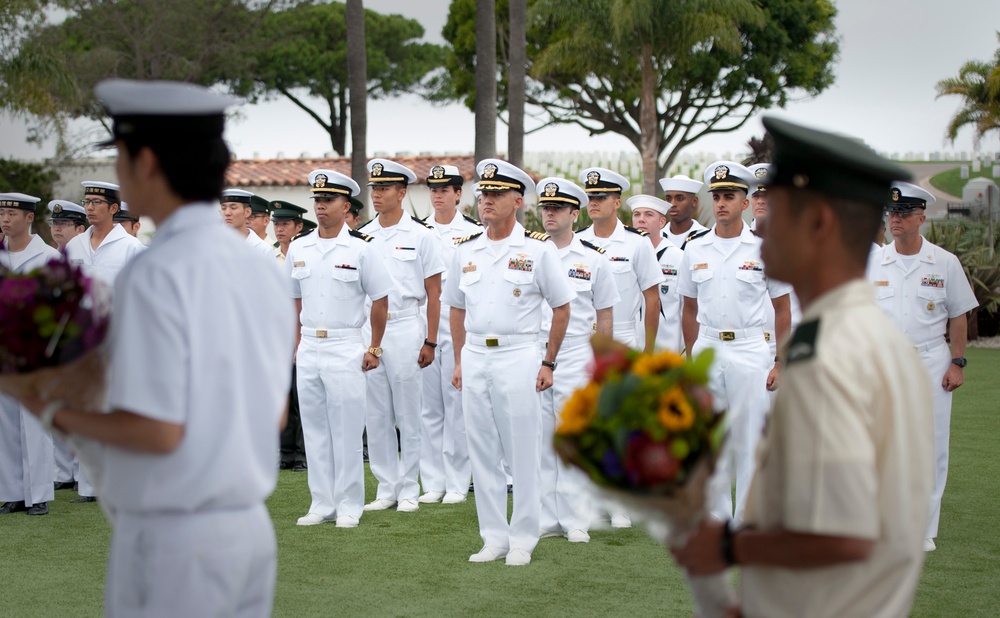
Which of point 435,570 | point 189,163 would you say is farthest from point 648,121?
point 189,163

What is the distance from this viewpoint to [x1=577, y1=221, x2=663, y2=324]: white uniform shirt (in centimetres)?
812

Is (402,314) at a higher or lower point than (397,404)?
higher

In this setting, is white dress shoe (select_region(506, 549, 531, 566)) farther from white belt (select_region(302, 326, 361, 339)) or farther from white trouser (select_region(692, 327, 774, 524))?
white belt (select_region(302, 326, 361, 339))

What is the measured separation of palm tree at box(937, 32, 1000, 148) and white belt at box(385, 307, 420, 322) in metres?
25.1

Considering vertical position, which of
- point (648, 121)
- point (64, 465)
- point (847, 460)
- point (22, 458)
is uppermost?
point (648, 121)

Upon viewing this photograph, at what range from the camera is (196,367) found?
2.38m

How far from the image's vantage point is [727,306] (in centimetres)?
735

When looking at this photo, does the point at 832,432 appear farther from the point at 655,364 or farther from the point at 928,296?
the point at 928,296

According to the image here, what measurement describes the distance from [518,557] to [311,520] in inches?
69.8

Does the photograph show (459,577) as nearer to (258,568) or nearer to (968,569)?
(968,569)

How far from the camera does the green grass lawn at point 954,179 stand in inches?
2001

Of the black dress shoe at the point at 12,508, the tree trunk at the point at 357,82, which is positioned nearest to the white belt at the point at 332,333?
the black dress shoe at the point at 12,508

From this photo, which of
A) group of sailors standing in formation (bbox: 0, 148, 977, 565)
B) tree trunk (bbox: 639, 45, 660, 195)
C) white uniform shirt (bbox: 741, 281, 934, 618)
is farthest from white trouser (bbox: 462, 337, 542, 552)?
tree trunk (bbox: 639, 45, 660, 195)

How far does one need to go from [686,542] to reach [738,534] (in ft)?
0.33
